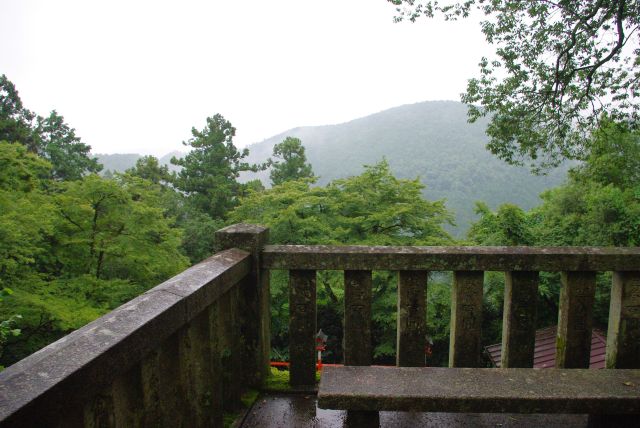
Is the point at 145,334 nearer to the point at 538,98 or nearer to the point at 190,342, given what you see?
the point at 190,342

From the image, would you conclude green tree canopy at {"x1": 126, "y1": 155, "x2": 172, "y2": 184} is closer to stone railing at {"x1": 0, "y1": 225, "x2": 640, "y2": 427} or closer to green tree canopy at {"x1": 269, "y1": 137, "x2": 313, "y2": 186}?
green tree canopy at {"x1": 269, "y1": 137, "x2": 313, "y2": 186}

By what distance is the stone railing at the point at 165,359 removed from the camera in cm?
103

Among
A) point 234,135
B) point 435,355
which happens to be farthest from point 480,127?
point 435,355

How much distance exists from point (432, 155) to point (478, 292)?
12405 cm

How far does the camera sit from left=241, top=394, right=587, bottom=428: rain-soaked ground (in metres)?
2.44

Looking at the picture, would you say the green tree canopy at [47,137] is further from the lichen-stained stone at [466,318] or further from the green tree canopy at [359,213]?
the lichen-stained stone at [466,318]

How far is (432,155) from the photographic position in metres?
121

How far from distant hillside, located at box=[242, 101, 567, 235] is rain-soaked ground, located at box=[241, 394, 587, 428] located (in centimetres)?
6898

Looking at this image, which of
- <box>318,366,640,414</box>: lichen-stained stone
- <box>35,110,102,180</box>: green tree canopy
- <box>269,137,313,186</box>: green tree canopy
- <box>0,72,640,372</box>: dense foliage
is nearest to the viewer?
<box>318,366,640,414</box>: lichen-stained stone

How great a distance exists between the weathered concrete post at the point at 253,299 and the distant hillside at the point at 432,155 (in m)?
69.2

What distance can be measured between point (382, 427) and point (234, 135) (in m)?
34.8

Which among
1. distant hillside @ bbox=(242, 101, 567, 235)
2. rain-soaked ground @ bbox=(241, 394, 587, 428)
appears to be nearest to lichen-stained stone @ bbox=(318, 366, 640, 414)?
rain-soaked ground @ bbox=(241, 394, 587, 428)

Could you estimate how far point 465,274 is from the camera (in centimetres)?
264

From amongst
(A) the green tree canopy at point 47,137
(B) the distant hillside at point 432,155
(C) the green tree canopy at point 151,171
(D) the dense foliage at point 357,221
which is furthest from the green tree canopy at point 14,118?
(B) the distant hillside at point 432,155
